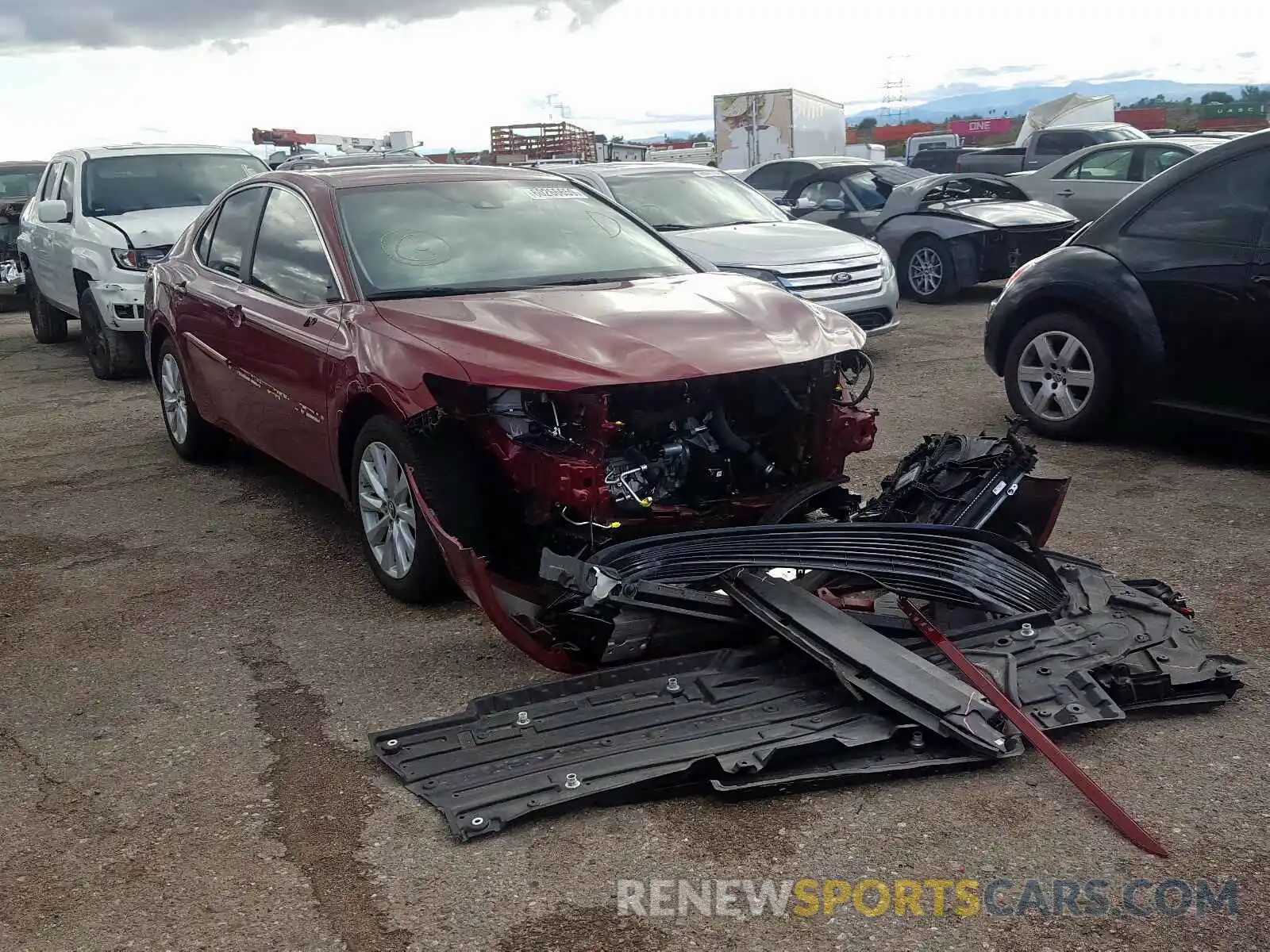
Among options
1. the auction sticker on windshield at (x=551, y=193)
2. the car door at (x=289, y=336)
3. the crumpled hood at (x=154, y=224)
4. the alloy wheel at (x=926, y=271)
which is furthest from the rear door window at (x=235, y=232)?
the alloy wheel at (x=926, y=271)

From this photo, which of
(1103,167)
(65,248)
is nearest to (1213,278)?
(65,248)

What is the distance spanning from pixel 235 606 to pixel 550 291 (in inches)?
69.7

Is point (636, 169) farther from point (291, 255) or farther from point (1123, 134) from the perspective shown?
point (1123, 134)

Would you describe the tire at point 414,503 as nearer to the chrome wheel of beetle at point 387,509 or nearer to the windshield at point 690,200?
the chrome wheel of beetle at point 387,509

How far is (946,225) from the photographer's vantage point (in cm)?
1244

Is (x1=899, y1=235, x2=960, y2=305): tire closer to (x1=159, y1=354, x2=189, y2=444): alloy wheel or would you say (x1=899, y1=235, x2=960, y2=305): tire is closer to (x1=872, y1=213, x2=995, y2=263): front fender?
(x1=872, y1=213, x2=995, y2=263): front fender

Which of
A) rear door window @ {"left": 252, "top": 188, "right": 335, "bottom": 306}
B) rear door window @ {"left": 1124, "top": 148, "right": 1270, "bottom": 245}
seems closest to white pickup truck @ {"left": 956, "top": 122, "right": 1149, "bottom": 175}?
rear door window @ {"left": 1124, "top": 148, "right": 1270, "bottom": 245}

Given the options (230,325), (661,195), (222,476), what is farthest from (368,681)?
(661,195)

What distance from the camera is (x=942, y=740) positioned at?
135 inches

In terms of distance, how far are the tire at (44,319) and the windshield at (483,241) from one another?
8.69 m

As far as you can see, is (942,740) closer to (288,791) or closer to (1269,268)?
(288,791)

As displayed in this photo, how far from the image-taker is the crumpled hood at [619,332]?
4.14 meters

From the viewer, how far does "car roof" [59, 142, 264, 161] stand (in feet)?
35.7

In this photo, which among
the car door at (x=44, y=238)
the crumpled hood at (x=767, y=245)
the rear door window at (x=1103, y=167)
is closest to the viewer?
the crumpled hood at (x=767, y=245)
